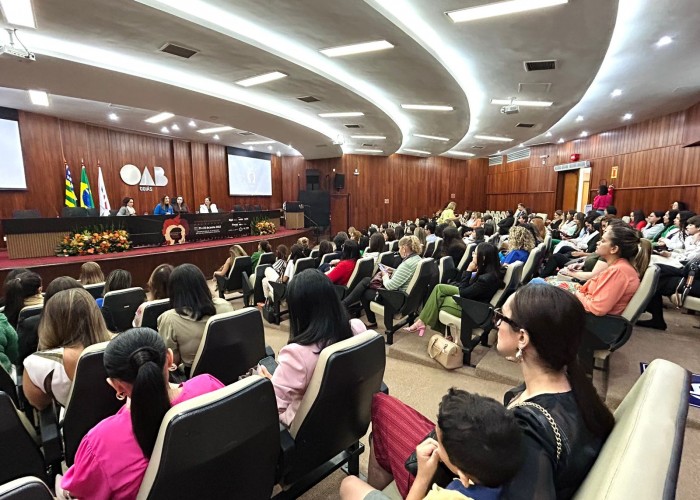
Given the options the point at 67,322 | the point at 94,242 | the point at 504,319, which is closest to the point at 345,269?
the point at 67,322

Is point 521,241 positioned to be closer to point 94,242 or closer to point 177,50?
point 177,50

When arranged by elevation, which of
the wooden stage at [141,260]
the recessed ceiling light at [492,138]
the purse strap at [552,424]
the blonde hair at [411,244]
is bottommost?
the wooden stage at [141,260]

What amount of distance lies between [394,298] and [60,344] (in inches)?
98.4

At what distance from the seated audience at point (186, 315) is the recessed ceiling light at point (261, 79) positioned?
4.00m

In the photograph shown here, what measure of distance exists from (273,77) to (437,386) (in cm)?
479

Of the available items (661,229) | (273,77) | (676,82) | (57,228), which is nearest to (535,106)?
(676,82)

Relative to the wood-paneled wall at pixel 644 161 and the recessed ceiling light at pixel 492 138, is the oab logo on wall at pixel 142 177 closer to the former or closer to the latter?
the recessed ceiling light at pixel 492 138

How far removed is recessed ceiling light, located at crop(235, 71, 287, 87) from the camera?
5.15 metres

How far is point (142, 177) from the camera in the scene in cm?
1035

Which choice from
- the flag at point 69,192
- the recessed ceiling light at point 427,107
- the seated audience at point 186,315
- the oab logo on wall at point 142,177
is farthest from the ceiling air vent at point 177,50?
the oab logo on wall at point 142,177

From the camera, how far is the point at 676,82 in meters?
6.20

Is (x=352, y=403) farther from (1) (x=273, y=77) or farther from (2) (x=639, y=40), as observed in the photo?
(2) (x=639, y=40)

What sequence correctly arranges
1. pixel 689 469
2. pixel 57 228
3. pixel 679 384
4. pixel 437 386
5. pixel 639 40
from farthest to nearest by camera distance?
pixel 57 228 < pixel 639 40 < pixel 437 386 < pixel 689 469 < pixel 679 384

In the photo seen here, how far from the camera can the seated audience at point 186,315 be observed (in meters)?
2.06
